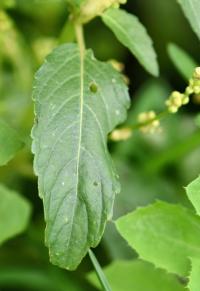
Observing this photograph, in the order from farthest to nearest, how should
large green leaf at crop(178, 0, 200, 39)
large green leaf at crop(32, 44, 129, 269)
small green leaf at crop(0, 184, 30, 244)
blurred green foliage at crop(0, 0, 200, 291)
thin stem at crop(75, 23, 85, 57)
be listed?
blurred green foliage at crop(0, 0, 200, 291) < small green leaf at crop(0, 184, 30, 244) < thin stem at crop(75, 23, 85, 57) < large green leaf at crop(178, 0, 200, 39) < large green leaf at crop(32, 44, 129, 269)

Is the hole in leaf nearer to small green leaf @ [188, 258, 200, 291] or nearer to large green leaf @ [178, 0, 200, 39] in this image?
large green leaf @ [178, 0, 200, 39]

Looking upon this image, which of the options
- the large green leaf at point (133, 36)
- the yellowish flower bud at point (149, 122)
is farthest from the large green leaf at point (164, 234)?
the large green leaf at point (133, 36)

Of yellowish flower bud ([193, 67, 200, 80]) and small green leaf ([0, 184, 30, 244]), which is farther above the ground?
yellowish flower bud ([193, 67, 200, 80])

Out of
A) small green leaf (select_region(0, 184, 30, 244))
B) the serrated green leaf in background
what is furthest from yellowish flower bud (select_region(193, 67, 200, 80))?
small green leaf (select_region(0, 184, 30, 244))

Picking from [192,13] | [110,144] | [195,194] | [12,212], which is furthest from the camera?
[110,144]

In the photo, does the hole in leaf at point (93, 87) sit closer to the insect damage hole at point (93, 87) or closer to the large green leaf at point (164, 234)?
the insect damage hole at point (93, 87)

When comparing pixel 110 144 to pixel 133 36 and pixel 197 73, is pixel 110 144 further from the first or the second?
pixel 197 73

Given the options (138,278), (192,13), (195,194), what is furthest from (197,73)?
(138,278)
